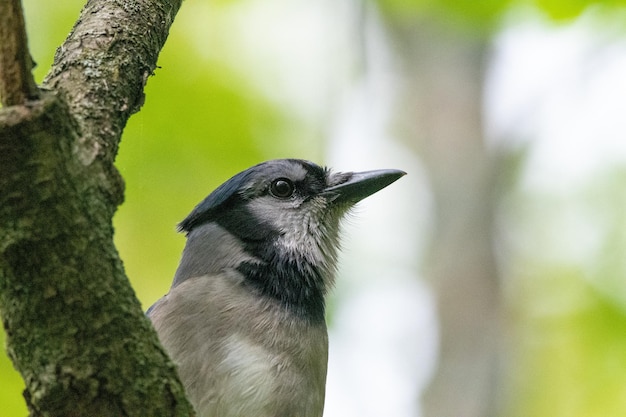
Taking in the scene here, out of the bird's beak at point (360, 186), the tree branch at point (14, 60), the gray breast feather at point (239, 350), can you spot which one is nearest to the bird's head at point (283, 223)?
the bird's beak at point (360, 186)

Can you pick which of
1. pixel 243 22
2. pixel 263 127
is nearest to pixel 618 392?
pixel 263 127

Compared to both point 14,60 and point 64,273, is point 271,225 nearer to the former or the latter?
point 64,273

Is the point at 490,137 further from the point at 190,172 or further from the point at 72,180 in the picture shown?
the point at 72,180

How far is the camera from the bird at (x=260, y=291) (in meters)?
4.38

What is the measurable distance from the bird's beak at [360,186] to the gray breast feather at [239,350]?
1.16m

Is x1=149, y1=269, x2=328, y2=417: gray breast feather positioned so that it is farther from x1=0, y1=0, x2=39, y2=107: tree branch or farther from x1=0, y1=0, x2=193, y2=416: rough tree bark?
x1=0, y1=0, x2=39, y2=107: tree branch

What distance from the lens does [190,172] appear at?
325 inches

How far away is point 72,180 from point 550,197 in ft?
27.5

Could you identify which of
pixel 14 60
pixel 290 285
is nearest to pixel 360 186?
pixel 290 285

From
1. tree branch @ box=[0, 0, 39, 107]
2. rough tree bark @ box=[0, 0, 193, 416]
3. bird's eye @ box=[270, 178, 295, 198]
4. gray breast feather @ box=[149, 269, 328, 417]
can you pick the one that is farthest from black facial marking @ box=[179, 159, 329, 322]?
tree branch @ box=[0, 0, 39, 107]

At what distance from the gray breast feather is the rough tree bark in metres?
1.47

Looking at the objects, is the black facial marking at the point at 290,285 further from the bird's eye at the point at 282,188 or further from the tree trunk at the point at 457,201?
the tree trunk at the point at 457,201

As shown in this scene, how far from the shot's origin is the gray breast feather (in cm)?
433

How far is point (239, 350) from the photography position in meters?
4.47
